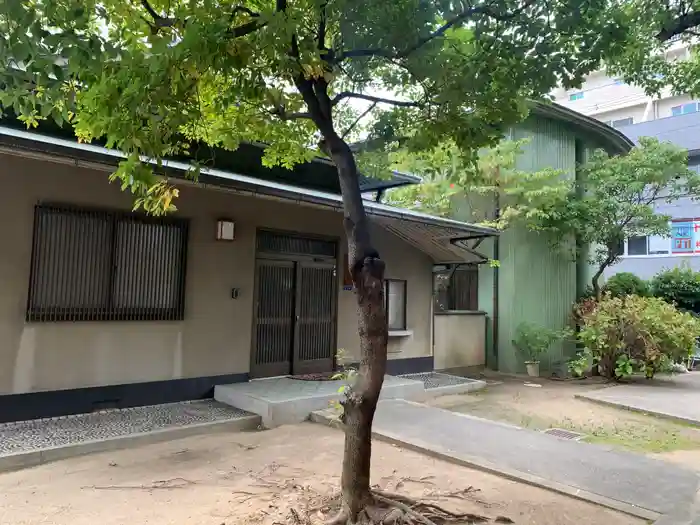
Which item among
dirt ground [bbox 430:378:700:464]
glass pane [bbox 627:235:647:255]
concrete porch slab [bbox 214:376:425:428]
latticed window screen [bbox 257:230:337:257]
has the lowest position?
dirt ground [bbox 430:378:700:464]

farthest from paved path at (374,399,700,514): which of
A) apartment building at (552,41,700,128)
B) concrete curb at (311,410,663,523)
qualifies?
apartment building at (552,41,700,128)

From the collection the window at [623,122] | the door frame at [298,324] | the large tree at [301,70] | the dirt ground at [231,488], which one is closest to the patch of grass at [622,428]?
the door frame at [298,324]

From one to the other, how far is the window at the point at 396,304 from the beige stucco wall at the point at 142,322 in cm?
123

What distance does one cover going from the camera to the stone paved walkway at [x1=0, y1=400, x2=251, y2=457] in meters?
5.65

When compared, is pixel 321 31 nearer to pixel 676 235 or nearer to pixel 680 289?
pixel 680 289

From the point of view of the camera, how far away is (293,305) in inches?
368

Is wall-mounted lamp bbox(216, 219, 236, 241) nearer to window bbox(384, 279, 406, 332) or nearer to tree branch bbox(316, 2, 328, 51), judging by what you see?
window bbox(384, 279, 406, 332)

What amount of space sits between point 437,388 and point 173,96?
26.1 ft

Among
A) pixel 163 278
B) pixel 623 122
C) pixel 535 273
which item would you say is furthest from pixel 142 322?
pixel 623 122

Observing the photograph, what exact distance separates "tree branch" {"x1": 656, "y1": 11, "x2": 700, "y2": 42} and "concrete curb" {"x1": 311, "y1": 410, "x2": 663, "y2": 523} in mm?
4733

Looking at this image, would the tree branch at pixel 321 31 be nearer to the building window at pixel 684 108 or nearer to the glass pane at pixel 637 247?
the glass pane at pixel 637 247

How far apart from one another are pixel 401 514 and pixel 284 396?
13.0 feet

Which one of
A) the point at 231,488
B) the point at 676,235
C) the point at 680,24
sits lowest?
the point at 231,488

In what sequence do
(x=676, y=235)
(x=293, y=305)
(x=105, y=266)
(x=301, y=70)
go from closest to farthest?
(x=301, y=70) → (x=105, y=266) → (x=293, y=305) → (x=676, y=235)
